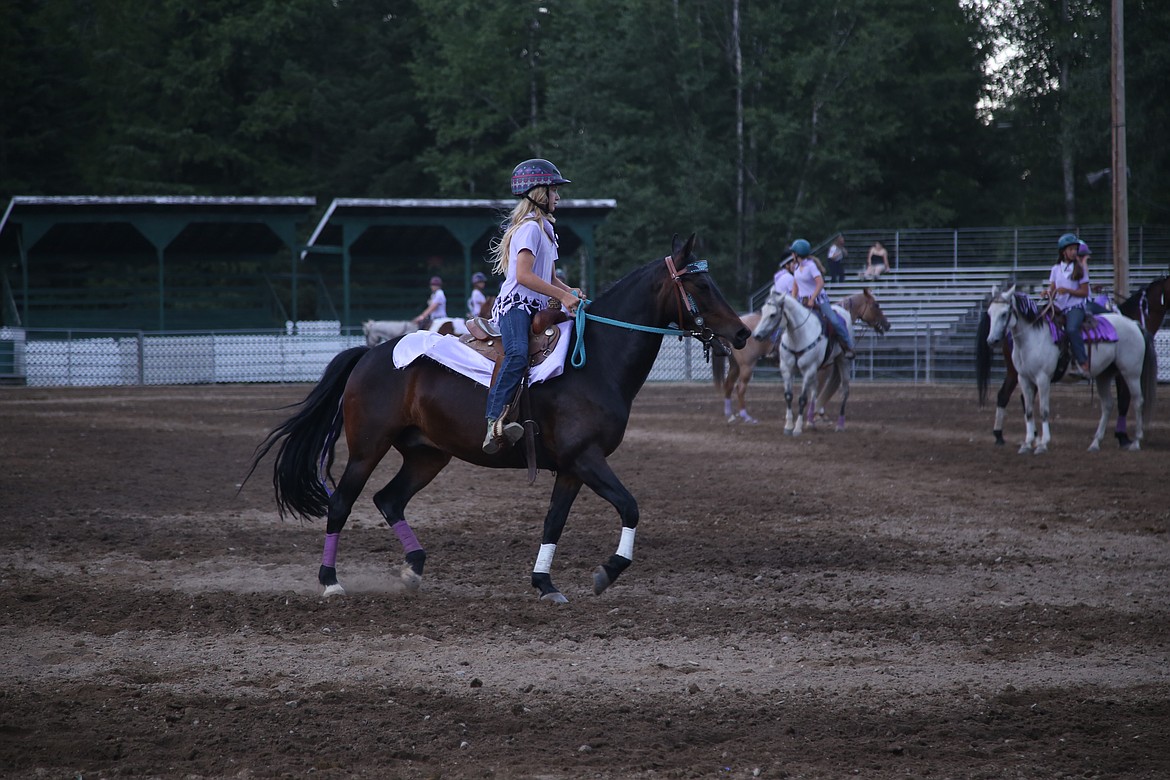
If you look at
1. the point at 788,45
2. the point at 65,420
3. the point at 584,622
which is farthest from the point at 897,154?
the point at 584,622

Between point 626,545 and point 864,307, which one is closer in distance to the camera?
point 626,545

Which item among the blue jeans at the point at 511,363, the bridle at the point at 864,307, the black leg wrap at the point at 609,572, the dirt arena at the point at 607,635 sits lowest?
the dirt arena at the point at 607,635

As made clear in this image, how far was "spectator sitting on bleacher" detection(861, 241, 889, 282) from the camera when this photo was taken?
37.1 metres

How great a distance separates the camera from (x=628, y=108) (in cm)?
4562

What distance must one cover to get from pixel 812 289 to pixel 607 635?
13.0m

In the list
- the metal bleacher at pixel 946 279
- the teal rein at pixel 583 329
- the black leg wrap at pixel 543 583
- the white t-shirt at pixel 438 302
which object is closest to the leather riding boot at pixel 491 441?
the teal rein at pixel 583 329

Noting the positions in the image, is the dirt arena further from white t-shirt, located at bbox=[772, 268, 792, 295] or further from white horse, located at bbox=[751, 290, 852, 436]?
white t-shirt, located at bbox=[772, 268, 792, 295]

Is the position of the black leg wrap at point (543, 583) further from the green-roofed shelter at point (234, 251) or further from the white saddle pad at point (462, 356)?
the green-roofed shelter at point (234, 251)

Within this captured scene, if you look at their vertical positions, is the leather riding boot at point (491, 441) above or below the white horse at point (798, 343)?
below

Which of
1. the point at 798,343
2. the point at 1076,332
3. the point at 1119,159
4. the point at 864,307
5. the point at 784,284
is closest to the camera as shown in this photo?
the point at 1076,332

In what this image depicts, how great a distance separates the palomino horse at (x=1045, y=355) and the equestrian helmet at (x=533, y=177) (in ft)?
32.1

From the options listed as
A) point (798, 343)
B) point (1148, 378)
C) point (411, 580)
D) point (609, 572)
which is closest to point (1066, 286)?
point (1148, 378)

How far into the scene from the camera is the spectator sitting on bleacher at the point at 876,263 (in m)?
37.1

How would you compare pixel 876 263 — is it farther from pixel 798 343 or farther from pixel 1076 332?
pixel 1076 332
